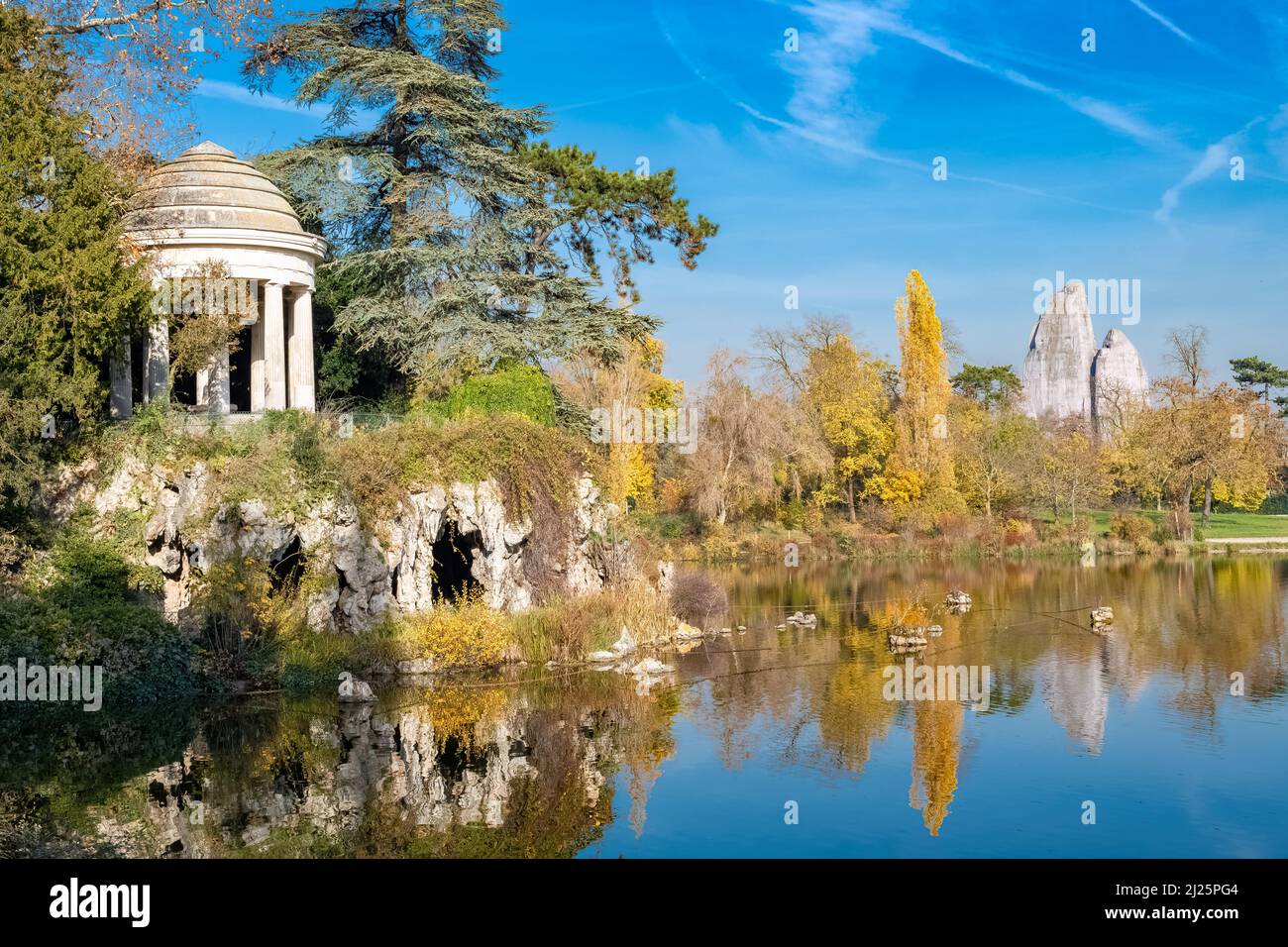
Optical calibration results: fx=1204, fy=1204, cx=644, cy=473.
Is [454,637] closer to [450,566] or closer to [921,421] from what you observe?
[450,566]

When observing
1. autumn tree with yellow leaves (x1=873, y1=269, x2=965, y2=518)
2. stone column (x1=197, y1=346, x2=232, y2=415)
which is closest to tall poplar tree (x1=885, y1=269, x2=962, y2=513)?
autumn tree with yellow leaves (x1=873, y1=269, x2=965, y2=518)

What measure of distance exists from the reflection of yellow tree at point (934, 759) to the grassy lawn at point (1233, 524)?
109 ft

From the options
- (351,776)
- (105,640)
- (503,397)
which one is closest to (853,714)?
(351,776)

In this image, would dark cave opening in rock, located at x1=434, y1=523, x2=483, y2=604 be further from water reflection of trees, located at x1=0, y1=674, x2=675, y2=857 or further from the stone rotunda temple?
water reflection of trees, located at x1=0, y1=674, x2=675, y2=857

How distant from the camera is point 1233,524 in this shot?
54.1 metres

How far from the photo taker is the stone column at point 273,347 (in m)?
24.9

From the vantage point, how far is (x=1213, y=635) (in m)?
24.4

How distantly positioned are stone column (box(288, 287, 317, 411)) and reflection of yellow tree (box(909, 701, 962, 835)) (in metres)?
14.5

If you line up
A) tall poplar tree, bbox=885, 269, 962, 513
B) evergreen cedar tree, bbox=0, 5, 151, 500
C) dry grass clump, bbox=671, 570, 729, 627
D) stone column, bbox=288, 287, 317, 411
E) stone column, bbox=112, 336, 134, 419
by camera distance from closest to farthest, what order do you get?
1. evergreen cedar tree, bbox=0, 5, 151, 500
2. stone column, bbox=112, 336, 134, 419
3. stone column, bbox=288, 287, 317, 411
4. dry grass clump, bbox=671, 570, 729, 627
5. tall poplar tree, bbox=885, 269, 962, 513

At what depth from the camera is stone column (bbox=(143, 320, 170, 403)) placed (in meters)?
23.3

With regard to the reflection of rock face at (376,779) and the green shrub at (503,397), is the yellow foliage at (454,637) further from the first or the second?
the green shrub at (503,397)

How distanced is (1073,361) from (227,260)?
337 ft
